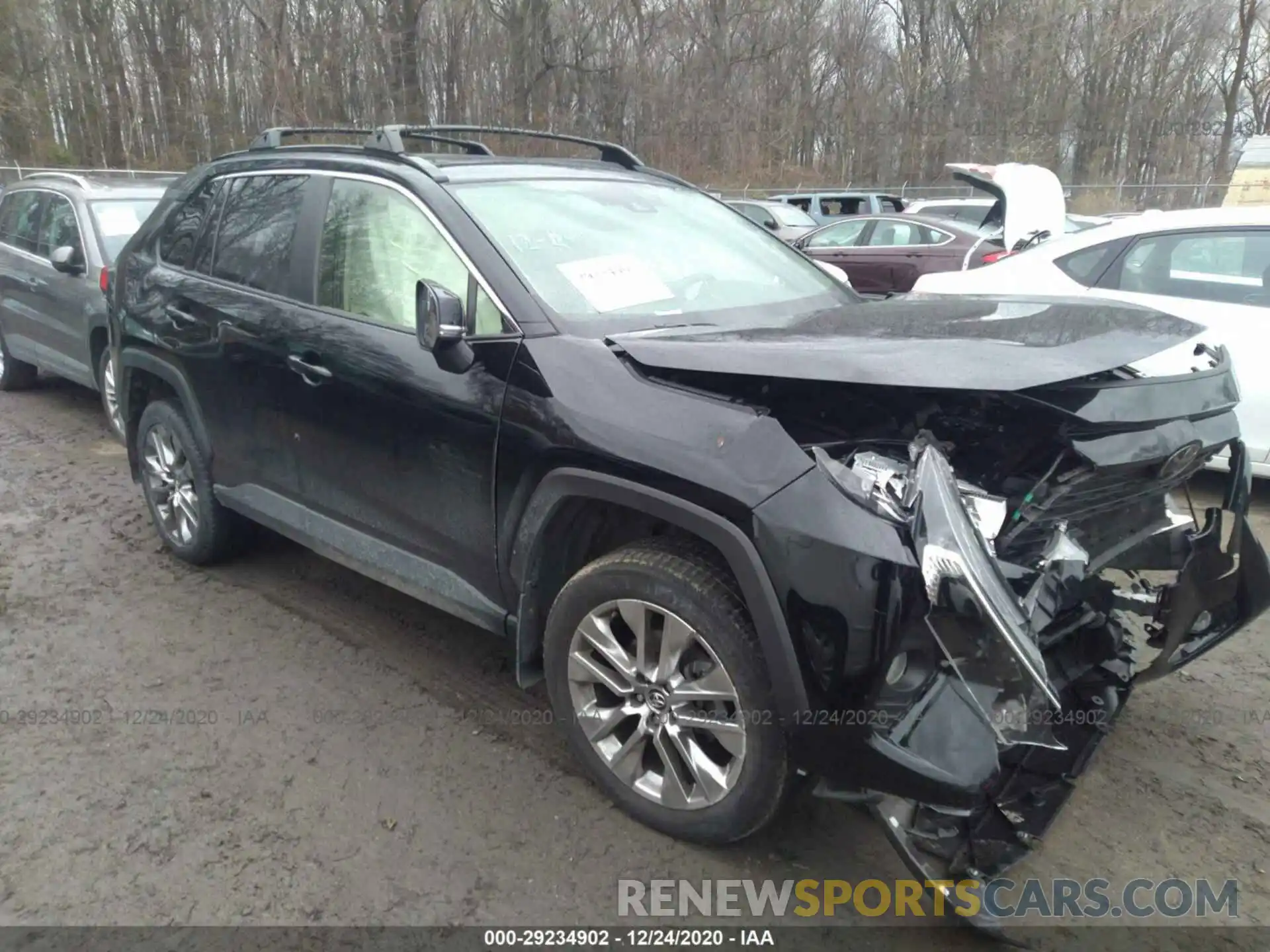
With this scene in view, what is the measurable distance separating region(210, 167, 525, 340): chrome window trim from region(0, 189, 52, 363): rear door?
4316 mm

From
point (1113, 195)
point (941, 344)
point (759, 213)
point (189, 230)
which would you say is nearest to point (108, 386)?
point (189, 230)

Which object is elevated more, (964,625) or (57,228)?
(57,228)

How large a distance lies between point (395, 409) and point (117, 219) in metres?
5.02

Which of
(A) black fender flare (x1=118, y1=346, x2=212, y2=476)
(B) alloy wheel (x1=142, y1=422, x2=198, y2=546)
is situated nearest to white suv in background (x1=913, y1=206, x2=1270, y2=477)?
(A) black fender flare (x1=118, y1=346, x2=212, y2=476)

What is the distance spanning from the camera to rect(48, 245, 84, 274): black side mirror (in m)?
6.53

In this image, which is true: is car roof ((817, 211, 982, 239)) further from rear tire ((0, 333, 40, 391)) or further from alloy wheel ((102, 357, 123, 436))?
rear tire ((0, 333, 40, 391))

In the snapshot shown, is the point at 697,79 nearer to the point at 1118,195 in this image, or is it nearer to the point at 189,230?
the point at 1118,195

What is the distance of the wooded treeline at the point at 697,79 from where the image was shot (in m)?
28.1

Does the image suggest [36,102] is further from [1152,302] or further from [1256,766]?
[1256,766]

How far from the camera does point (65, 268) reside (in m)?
6.59

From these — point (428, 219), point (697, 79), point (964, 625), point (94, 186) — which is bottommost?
point (964, 625)

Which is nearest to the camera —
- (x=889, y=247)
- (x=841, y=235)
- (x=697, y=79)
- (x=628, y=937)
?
(x=628, y=937)

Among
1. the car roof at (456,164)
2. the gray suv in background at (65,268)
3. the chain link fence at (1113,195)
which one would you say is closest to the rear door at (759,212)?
the gray suv in background at (65,268)

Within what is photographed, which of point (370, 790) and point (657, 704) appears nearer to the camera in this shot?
point (657, 704)
